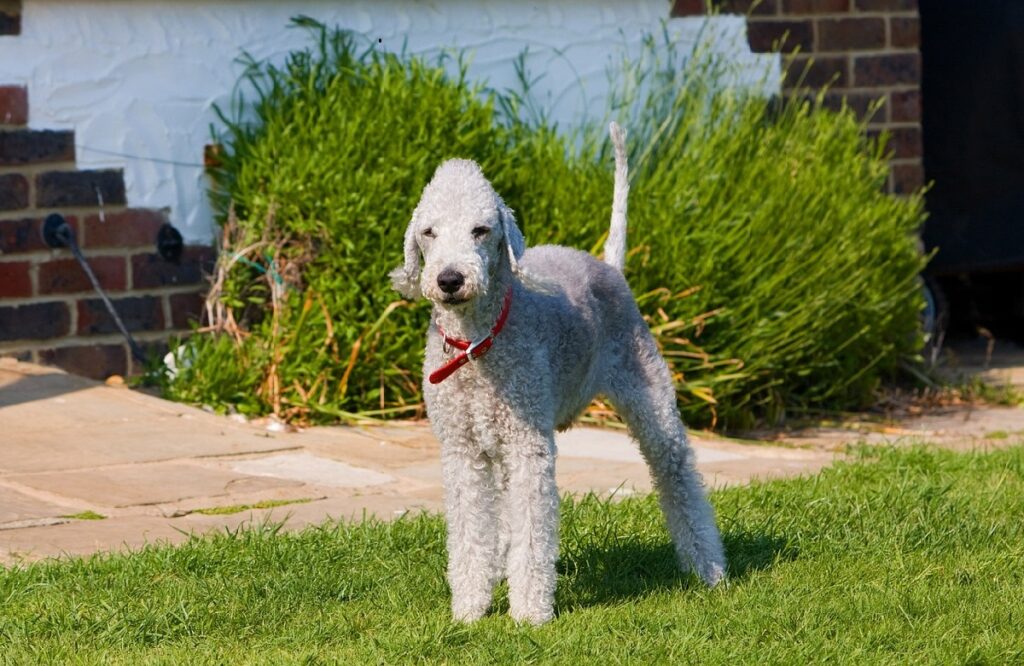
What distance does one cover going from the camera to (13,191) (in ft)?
22.9

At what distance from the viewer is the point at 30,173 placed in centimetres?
705

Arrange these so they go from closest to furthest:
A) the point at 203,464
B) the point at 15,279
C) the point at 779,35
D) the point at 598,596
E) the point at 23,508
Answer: the point at 598,596 < the point at 23,508 < the point at 203,464 < the point at 15,279 < the point at 779,35

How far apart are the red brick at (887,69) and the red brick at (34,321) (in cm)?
492

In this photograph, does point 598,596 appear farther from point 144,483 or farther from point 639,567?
point 144,483

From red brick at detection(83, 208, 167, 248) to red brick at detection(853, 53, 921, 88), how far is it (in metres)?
4.35

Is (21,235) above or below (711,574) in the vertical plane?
above

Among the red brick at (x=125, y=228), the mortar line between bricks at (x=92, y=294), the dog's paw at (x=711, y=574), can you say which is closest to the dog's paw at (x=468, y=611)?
A: the dog's paw at (x=711, y=574)

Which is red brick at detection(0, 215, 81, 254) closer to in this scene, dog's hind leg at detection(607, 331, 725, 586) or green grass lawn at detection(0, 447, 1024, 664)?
green grass lawn at detection(0, 447, 1024, 664)

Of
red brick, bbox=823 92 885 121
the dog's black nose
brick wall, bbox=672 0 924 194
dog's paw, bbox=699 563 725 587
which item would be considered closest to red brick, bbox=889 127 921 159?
brick wall, bbox=672 0 924 194

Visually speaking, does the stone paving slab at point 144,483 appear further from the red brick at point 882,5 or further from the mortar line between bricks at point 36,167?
the red brick at point 882,5

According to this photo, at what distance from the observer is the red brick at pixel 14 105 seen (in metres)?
6.99

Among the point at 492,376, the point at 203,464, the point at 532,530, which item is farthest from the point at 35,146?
the point at 532,530

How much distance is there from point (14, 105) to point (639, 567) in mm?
3940

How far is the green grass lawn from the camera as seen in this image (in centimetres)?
382
